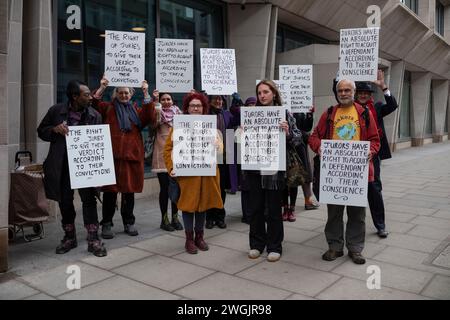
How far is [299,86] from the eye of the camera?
7301mm

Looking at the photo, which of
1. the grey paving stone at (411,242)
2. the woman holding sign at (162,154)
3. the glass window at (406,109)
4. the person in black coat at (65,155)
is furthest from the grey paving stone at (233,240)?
the glass window at (406,109)

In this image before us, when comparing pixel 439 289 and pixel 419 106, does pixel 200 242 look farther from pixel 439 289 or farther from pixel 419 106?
pixel 419 106

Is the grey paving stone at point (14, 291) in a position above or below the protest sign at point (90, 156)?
below

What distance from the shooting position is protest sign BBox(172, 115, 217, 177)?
4.99 meters

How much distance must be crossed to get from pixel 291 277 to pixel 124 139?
260cm

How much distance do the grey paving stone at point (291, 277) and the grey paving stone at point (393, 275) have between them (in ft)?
0.74

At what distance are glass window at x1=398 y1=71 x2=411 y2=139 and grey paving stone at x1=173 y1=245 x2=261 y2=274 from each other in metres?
19.4

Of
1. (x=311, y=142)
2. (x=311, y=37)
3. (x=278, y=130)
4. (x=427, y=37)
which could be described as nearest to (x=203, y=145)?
(x=278, y=130)

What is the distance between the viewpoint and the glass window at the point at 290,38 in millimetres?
12859

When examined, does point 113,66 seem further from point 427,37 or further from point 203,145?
point 427,37

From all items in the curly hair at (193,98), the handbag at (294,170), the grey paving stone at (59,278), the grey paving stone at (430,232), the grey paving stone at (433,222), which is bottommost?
the grey paving stone at (59,278)

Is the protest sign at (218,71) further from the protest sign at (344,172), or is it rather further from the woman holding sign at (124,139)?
the protest sign at (344,172)

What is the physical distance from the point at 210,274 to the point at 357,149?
76.2 inches

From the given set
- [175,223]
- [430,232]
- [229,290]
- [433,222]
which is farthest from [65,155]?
[433,222]
